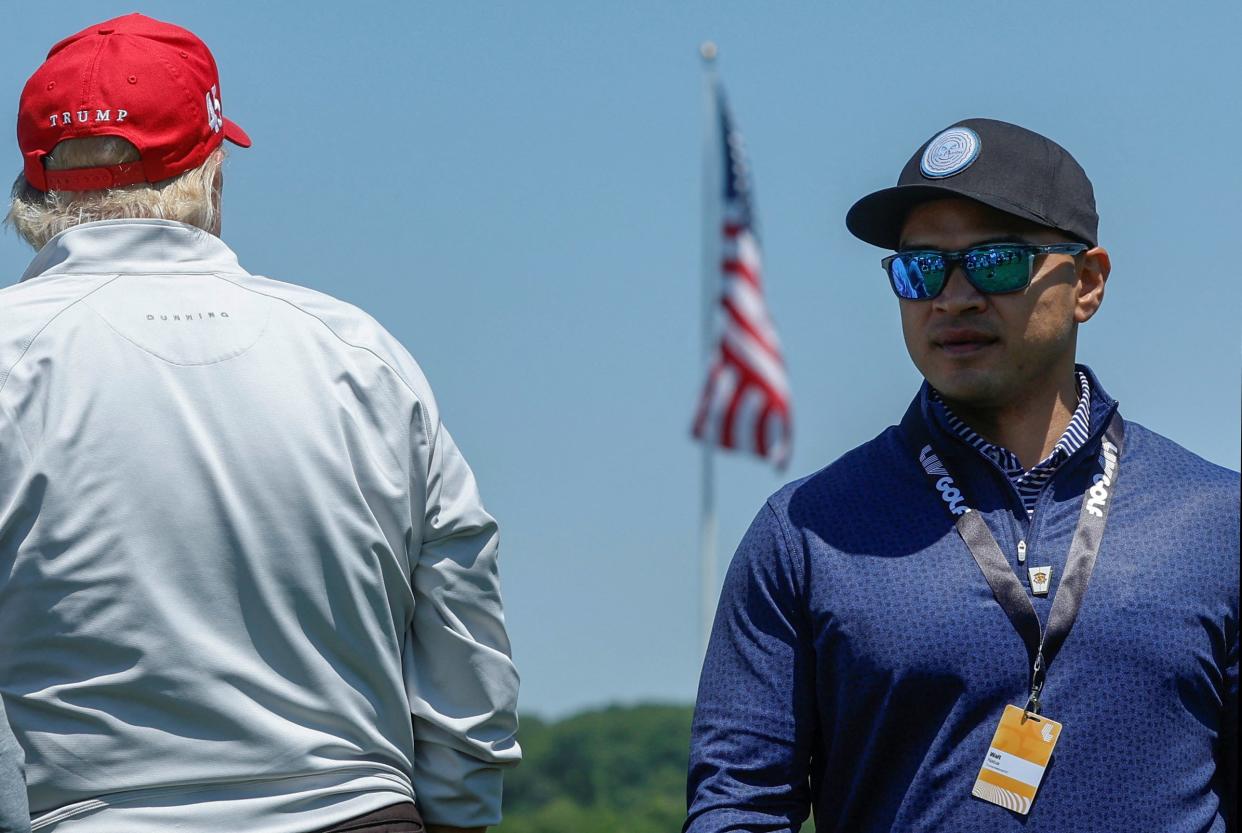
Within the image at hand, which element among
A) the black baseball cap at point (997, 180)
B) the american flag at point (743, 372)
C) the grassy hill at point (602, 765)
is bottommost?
the grassy hill at point (602, 765)

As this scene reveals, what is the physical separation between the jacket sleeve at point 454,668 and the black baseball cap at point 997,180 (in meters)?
1.07

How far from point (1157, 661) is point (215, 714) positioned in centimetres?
164

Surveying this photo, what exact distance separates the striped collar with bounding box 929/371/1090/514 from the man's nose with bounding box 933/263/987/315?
0.20m

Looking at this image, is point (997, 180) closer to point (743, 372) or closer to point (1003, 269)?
point (1003, 269)

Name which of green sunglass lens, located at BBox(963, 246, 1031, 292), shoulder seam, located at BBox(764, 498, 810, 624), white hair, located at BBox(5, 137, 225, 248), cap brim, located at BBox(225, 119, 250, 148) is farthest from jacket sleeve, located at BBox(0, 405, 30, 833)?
green sunglass lens, located at BBox(963, 246, 1031, 292)

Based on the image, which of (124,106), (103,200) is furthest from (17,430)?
(124,106)

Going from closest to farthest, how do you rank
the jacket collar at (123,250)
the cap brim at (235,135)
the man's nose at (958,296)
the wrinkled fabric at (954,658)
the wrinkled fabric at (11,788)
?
the wrinkled fabric at (11,788)
the jacket collar at (123,250)
the wrinkled fabric at (954,658)
the cap brim at (235,135)
the man's nose at (958,296)

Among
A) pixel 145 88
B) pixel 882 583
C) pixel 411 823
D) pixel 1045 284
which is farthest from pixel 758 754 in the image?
pixel 145 88

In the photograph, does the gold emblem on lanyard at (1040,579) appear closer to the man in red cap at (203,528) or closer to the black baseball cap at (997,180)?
the black baseball cap at (997,180)

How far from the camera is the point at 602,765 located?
52750mm

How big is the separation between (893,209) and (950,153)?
0.53 ft

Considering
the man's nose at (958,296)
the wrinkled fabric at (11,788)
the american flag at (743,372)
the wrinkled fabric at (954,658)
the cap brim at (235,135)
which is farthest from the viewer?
the american flag at (743,372)

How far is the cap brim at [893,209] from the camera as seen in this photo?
12.6 ft

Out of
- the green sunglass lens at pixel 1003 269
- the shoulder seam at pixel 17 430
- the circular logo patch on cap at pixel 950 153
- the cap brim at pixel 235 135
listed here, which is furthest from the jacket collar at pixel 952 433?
the shoulder seam at pixel 17 430
